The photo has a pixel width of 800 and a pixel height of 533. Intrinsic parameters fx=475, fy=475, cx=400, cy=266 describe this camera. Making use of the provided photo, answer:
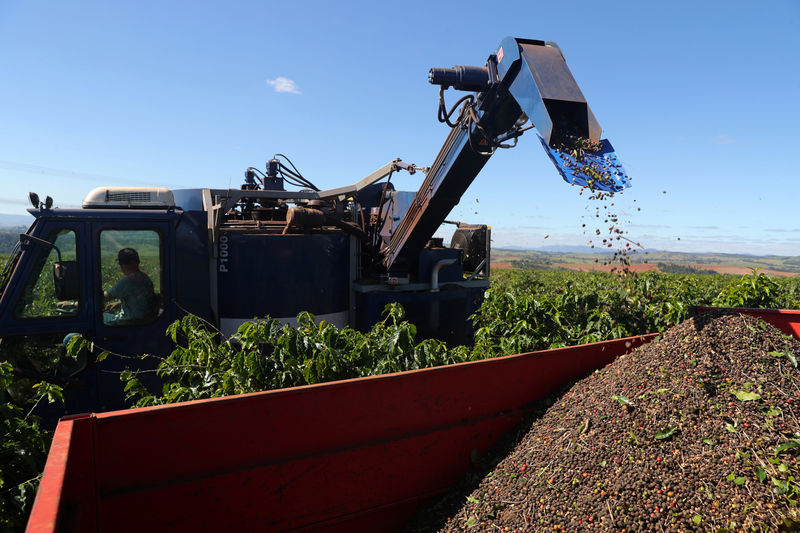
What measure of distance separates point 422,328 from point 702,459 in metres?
3.48

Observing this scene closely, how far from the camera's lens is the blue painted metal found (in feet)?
10.9

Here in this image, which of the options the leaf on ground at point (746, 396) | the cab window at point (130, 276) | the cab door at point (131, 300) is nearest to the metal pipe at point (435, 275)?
the cab door at point (131, 300)

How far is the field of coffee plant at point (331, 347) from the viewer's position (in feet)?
8.70

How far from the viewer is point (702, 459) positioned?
2.74m

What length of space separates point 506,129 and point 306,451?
3525 mm

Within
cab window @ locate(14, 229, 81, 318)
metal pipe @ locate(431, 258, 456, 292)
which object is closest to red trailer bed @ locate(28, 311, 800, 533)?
cab window @ locate(14, 229, 81, 318)

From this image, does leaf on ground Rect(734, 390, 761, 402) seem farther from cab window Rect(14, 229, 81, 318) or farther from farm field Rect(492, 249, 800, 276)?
cab window Rect(14, 229, 81, 318)

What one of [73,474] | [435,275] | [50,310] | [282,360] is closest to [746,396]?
[282,360]

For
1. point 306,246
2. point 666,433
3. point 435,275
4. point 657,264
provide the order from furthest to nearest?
point 657,264, point 435,275, point 306,246, point 666,433

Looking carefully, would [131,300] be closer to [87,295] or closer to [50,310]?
[87,295]

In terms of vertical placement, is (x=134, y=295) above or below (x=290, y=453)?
above

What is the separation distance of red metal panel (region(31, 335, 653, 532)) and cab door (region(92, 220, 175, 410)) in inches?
73.0

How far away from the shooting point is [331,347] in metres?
3.62

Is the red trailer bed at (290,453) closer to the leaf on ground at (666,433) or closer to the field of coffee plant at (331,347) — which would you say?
the field of coffee plant at (331,347)
